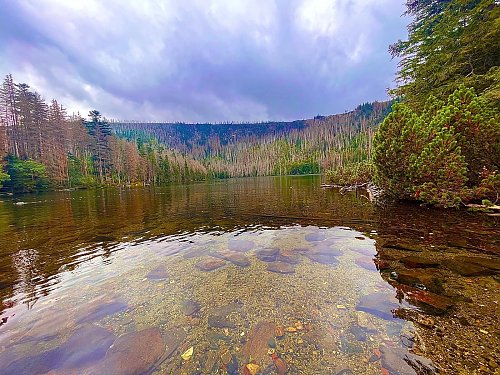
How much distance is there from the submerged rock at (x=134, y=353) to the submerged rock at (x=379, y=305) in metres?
3.92

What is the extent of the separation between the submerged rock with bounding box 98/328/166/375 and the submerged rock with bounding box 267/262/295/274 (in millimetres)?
3625

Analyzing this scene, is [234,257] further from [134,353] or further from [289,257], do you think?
[134,353]

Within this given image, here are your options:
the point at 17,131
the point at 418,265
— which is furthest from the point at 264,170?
the point at 418,265

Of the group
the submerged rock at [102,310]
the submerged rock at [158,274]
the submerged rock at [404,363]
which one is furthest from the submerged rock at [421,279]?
the submerged rock at [102,310]

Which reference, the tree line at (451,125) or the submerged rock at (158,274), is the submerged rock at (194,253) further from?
the tree line at (451,125)

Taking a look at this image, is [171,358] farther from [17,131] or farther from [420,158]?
[17,131]

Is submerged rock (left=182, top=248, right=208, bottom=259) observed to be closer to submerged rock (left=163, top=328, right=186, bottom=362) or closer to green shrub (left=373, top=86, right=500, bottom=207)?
submerged rock (left=163, top=328, right=186, bottom=362)

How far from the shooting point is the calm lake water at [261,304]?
11.9ft

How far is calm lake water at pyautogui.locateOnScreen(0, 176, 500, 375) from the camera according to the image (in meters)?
3.63

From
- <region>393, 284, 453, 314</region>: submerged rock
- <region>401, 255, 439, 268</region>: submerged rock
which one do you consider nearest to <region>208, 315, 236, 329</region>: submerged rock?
<region>393, 284, 453, 314</region>: submerged rock

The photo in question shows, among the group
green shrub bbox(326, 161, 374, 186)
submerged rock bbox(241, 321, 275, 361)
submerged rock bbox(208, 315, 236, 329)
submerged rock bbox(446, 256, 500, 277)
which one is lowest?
submerged rock bbox(208, 315, 236, 329)

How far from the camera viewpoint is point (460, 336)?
378 cm

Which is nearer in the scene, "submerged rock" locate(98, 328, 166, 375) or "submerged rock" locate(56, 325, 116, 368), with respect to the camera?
"submerged rock" locate(98, 328, 166, 375)

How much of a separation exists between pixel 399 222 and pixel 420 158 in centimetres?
392
